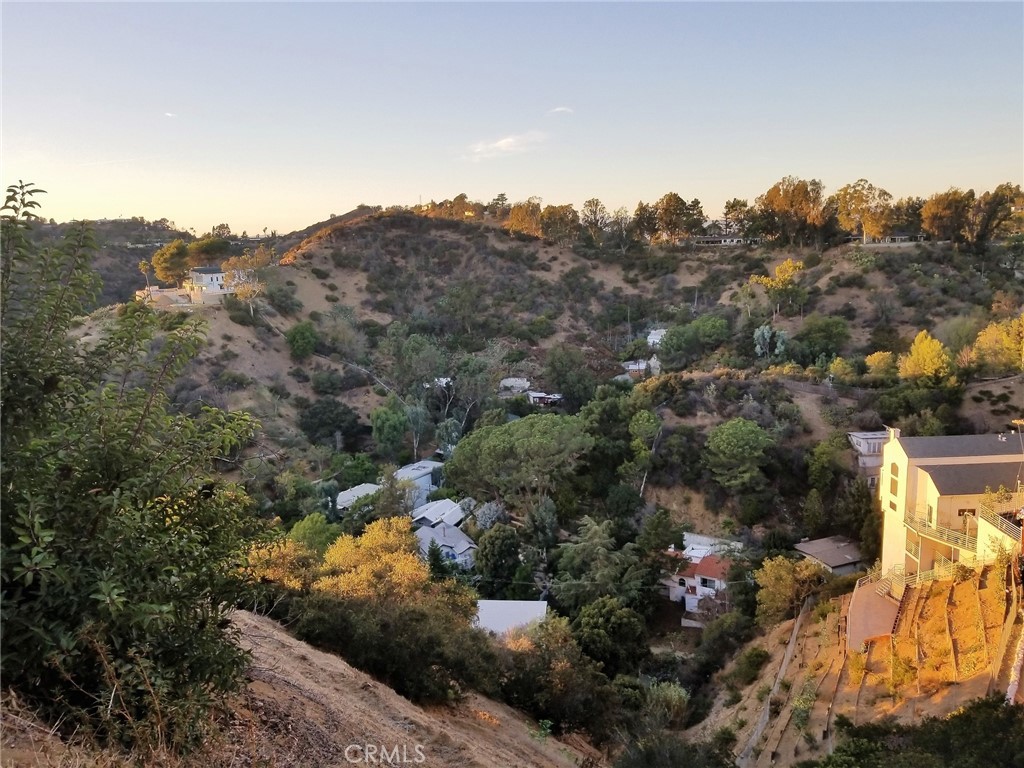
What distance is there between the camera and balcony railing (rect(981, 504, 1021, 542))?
10.6m

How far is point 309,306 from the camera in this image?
1629 inches

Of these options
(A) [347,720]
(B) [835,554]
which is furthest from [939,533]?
(A) [347,720]

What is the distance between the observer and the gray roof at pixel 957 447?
13953mm

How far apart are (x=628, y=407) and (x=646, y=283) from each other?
72.5ft

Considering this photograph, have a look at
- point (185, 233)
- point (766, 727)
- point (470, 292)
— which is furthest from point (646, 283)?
point (185, 233)

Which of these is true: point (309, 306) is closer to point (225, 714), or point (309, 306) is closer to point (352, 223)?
point (352, 223)

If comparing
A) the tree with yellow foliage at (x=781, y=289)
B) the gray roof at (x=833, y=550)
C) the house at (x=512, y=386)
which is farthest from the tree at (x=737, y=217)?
the gray roof at (x=833, y=550)

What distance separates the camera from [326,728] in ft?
19.3

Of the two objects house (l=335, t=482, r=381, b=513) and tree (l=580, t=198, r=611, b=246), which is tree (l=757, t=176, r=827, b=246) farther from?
house (l=335, t=482, r=381, b=513)

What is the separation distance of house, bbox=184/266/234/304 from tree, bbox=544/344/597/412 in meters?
18.2

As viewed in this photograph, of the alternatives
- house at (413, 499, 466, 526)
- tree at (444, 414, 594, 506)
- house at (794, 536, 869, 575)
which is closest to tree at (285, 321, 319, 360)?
tree at (444, 414, 594, 506)

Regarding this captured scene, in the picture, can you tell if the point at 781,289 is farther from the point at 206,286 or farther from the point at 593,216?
the point at 206,286

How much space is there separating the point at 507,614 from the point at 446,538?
193 inches

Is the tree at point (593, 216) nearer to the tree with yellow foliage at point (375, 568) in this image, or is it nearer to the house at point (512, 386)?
the house at point (512, 386)
